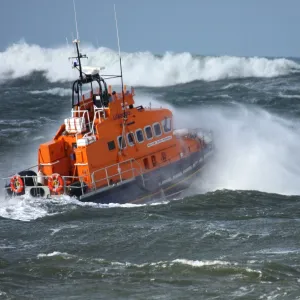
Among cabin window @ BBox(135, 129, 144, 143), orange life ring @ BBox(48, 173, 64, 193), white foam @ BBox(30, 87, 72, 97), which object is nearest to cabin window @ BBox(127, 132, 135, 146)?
cabin window @ BBox(135, 129, 144, 143)

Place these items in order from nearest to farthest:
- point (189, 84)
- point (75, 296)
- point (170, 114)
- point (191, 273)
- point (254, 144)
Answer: point (75, 296) < point (191, 273) < point (170, 114) < point (254, 144) < point (189, 84)

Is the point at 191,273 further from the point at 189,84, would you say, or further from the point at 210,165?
the point at 189,84

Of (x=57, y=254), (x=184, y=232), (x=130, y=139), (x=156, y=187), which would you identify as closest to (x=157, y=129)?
(x=130, y=139)

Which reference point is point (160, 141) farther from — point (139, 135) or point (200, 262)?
point (200, 262)

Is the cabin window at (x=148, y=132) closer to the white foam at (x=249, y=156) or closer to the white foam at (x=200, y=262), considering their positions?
the white foam at (x=249, y=156)

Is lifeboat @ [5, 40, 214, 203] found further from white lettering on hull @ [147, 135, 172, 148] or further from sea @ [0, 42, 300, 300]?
sea @ [0, 42, 300, 300]

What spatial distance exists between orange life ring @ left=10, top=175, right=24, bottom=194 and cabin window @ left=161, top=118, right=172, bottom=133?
16.1ft

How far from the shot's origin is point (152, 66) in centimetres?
7412

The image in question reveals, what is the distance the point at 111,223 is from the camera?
19438 millimetres

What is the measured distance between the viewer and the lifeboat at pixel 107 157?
72.2 feet

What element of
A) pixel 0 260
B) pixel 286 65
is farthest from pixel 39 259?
pixel 286 65

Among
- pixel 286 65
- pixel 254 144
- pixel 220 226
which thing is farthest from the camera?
pixel 286 65

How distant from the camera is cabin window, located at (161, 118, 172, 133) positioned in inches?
953

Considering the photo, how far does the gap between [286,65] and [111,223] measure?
53638 mm
